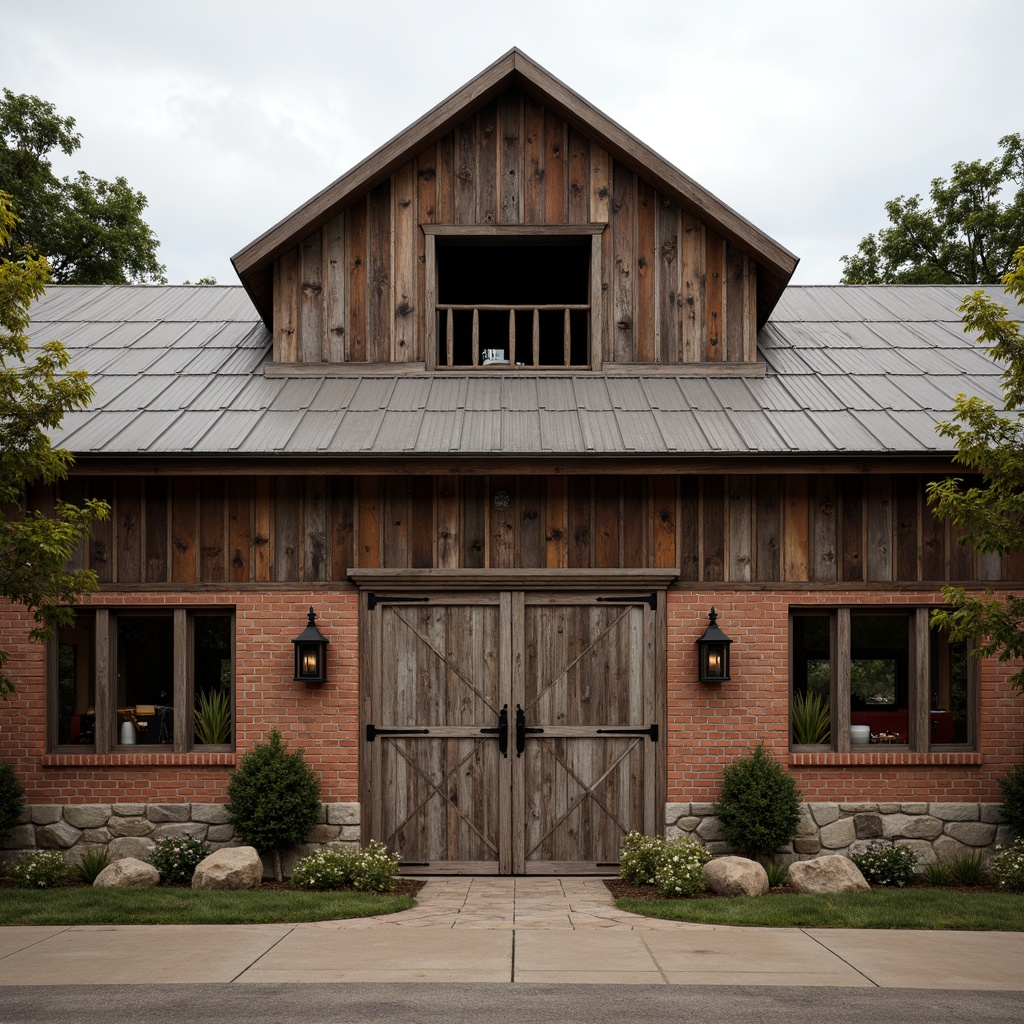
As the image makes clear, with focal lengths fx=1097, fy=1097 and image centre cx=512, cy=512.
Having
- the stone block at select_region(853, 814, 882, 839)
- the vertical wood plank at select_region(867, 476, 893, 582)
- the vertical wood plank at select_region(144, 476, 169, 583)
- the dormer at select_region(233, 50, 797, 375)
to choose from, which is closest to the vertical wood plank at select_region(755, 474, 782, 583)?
the vertical wood plank at select_region(867, 476, 893, 582)

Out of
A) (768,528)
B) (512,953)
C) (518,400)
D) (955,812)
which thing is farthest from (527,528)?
(955,812)

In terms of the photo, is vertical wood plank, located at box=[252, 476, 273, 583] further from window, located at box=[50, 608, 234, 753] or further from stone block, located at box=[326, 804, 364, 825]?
stone block, located at box=[326, 804, 364, 825]

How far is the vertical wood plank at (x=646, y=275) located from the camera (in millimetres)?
12273

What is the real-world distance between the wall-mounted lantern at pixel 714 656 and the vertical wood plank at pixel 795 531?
3.05 feet

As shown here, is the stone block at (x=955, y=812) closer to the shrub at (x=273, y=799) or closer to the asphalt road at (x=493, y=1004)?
the asphalt road at (x=493, y=1004)

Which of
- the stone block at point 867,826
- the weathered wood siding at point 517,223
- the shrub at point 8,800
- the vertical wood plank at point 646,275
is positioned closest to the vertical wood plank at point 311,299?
the weathered wood siding at point 517,223

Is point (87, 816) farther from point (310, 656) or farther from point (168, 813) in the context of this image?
point (310, 656)

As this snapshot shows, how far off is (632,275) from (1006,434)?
4.57 metres

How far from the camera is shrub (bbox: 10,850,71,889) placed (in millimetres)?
10078

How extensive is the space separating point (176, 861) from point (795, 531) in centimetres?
669

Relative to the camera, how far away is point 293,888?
9984 millimetres

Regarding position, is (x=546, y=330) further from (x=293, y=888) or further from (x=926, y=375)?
(x=293, y=888)

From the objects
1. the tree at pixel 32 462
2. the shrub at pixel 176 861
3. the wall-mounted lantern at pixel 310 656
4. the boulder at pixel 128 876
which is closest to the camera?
the tree at pixel 32 462

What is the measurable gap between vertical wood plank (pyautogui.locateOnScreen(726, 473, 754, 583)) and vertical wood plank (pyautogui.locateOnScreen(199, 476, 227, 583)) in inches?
198
